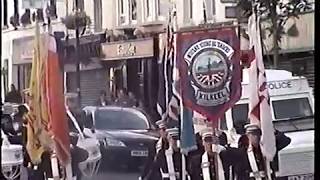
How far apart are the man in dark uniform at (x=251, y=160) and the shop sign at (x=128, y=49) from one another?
2.08ft

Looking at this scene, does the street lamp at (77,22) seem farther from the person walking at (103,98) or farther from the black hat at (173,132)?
the black hat at (173,132)

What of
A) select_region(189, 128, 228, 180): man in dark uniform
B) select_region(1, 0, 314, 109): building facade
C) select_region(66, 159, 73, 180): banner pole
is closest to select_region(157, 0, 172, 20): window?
select_region(1, 0, 314, 109): building facade

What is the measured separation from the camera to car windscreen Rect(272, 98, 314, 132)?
4344 millimetres

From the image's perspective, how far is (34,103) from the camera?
15.9 feet

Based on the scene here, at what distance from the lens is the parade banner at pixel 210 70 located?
176 inches

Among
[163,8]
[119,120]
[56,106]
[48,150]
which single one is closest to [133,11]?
[163,8]

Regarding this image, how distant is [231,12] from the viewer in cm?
443

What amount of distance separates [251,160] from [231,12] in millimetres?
739

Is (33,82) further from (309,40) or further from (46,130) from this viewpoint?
(309,40)

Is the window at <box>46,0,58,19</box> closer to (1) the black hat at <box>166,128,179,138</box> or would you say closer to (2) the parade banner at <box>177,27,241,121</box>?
(2) the parade banner at <box>177,27,241,121</box>

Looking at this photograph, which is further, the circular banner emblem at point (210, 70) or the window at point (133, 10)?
the window at point (133, 10)

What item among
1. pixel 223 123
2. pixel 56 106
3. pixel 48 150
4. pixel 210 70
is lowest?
pixel 48 150

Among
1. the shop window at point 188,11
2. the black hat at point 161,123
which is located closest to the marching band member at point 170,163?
the black hat at point 161,123

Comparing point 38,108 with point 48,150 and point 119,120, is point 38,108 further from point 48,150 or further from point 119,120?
point 119,120
